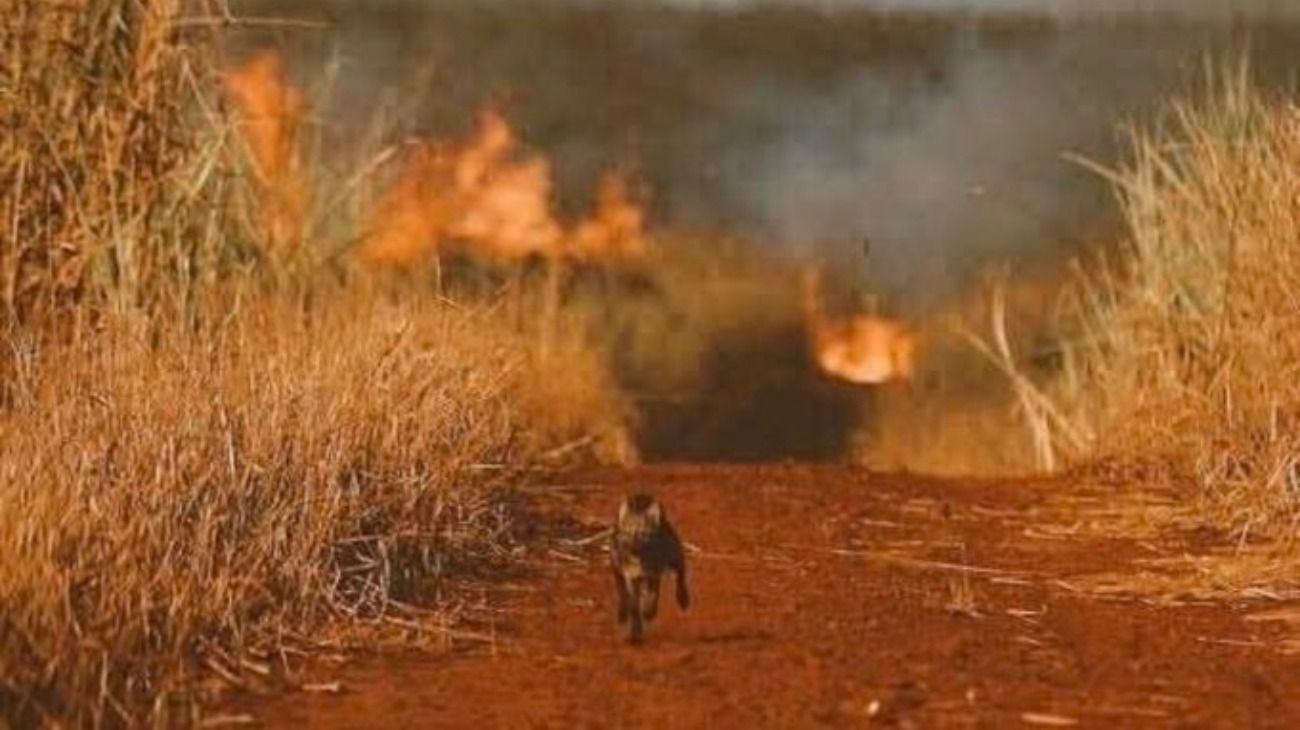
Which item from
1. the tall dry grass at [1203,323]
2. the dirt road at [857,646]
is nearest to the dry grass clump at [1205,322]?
the tall dry grass at [1203,323]

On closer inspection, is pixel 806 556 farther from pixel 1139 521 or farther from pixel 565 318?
pixel 565 318

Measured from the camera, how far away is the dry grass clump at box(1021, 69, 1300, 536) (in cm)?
779

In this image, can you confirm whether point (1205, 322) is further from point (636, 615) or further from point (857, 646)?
point (636, 615)

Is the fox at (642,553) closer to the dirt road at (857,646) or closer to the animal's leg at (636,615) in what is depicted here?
the animal's leg at (636,615)

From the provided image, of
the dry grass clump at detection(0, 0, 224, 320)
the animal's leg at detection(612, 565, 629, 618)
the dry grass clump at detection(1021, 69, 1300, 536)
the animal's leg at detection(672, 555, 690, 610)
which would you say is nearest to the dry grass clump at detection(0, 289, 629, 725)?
the dry grass clump at detection(0, 0, 224, 320)

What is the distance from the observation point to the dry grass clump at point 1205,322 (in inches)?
307

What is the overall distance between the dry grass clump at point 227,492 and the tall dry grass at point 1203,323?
6.91 feet

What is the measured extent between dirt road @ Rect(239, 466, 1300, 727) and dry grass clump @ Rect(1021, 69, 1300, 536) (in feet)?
1.29

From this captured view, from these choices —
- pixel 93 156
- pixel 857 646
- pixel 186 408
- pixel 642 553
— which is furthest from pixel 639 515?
pixel 93 156

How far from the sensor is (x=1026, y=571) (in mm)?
6996

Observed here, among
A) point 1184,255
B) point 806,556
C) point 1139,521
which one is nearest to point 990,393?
point 1184,255

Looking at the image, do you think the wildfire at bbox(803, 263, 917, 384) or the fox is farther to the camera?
the wildfire at bbox(803, 263, 917, 384)

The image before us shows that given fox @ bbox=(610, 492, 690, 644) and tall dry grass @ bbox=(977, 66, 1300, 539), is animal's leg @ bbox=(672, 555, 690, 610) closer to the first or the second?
fox @ bbox=(610, 492, 690, 644)

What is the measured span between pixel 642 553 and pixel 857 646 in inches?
24.7
